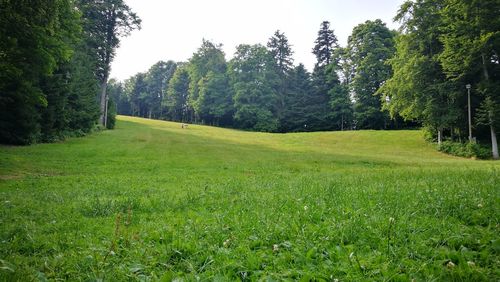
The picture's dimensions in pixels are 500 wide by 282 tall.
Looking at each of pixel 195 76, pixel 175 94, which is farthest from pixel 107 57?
pixel 175 94

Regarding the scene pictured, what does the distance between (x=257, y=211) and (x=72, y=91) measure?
32.4 m

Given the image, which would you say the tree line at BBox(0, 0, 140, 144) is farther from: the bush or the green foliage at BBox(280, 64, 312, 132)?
the green foliage at BBox(280, 64, 312, 132)

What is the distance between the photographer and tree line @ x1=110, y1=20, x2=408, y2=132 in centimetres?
6381

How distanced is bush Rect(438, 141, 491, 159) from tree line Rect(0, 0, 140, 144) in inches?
1466

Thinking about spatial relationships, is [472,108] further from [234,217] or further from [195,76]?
[195,76]

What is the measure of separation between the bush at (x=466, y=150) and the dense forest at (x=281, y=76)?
120 cm

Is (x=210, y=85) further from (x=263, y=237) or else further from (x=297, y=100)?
(x=263, y=237)

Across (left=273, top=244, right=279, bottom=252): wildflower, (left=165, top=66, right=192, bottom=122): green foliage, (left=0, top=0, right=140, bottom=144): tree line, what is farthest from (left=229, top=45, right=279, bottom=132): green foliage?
(left=273, top=244, right=279, bottom=252): wildflower

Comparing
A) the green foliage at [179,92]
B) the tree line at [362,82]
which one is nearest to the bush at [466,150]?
the tree line at [362,82]

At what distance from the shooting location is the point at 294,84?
78.9 m

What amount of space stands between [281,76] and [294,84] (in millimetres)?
4064

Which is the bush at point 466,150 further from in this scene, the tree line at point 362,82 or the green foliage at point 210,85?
the green foliage at point 210,85

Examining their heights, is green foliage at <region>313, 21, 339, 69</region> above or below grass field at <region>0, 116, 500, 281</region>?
above

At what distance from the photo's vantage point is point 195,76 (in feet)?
288
